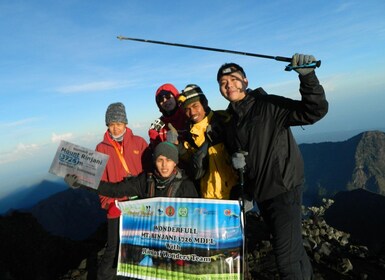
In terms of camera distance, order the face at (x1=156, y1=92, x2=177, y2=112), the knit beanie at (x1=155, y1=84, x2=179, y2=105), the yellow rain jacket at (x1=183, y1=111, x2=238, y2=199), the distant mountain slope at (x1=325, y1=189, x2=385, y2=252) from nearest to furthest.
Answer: the yellow rain jacket at (x1=183, y1=111, x2=238, y2=199), the face at (x1=156, y1=92, x2=177, y2=112), the knit beanie at (x1=155, y1=84, x2=179, y2=105), the distant mountain slope at (x1=325, y1=189, x2=385, y2=252)

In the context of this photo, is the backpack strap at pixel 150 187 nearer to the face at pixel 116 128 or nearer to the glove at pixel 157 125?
the face at pixel 116 128

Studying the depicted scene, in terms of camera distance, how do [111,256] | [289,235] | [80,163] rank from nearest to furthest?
[289,235], [80,163], [111,256]

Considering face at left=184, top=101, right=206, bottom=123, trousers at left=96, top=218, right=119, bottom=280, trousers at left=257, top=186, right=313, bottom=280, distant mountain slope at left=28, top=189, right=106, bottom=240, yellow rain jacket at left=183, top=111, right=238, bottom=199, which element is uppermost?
face at left=184, top=101, right=206, bottom=123

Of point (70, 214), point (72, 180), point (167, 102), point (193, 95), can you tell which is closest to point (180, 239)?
point (72, 180)

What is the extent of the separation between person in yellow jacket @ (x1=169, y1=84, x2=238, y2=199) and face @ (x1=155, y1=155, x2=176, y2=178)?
0.49 metres

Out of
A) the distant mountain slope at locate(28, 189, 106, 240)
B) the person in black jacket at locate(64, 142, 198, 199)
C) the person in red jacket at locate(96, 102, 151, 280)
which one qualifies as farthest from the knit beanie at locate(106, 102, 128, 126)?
the distant mountain slope at locate(28, 189, 106, 240)

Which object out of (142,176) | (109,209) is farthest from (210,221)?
(109,209)

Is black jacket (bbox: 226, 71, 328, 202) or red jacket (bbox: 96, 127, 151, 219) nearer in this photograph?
black jacket (bbox: 226, 71, 328, 202)

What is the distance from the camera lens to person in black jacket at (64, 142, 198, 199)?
6013 millimetres

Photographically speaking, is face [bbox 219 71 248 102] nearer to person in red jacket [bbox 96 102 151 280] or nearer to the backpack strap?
the backpack strap

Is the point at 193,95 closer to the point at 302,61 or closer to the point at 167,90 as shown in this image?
the point at 167,90

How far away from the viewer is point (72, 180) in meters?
5.82

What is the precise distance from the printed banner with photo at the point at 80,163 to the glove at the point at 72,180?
7cm

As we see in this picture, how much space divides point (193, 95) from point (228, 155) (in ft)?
5.21
